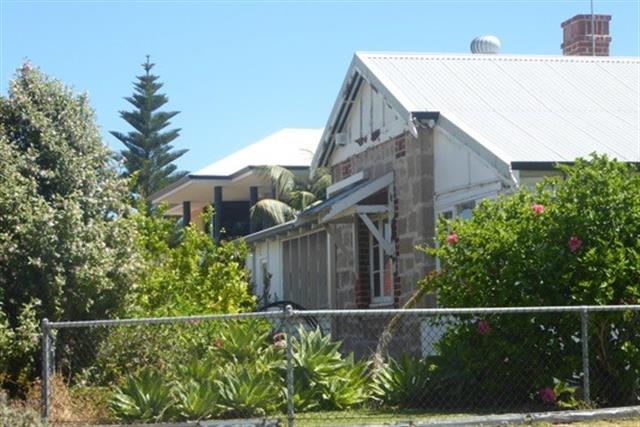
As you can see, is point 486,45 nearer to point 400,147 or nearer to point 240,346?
point 400,147

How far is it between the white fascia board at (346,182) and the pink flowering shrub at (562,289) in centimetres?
873

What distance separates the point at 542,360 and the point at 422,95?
7.69m

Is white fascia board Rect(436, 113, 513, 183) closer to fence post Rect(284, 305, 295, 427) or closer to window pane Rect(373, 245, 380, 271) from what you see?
window pane Rect(373, 245, 380, 271)

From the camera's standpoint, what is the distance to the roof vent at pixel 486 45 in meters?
23.2

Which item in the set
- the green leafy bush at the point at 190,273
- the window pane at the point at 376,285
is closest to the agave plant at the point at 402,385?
the green leafy bush at the point at 190,273

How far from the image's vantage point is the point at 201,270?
1925cm

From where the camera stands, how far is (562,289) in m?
12.8

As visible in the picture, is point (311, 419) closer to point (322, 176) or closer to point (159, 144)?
point (322, 176)

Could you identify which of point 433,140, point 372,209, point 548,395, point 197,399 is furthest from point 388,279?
point 197,399

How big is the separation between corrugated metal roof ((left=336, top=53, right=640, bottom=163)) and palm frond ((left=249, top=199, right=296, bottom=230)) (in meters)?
11.2

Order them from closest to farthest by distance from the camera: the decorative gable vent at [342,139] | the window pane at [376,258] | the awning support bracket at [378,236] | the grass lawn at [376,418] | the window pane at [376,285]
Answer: the grass lawn at [376,418] < the awning support bracket at [378,236] < the window pane at [376,285] < the window pane at [376,258] < the decorative gable vent at [342,139]

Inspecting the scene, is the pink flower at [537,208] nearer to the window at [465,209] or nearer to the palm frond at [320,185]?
the window at [465,209]

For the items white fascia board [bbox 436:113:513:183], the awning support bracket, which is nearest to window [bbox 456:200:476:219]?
white fascia board [bbox 436:113:513:183]

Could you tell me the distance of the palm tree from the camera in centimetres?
3278
